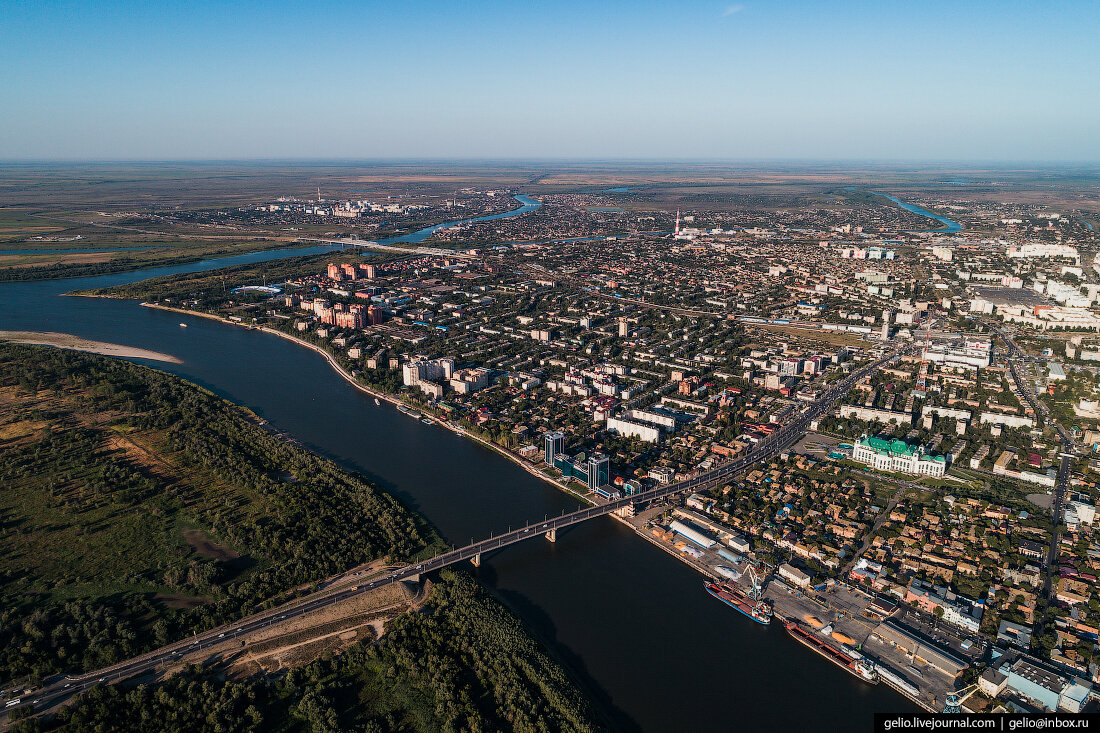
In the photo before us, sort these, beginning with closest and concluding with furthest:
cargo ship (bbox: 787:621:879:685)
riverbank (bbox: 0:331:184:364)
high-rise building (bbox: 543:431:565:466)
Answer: cargo ship (bbox: 787:621:879:685) < high-rise building (bbox: 543:431:565:466) < riverbank (bbox: 0:331:184:364)

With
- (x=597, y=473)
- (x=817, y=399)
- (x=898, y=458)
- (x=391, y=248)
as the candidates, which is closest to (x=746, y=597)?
(x=597, y=473)

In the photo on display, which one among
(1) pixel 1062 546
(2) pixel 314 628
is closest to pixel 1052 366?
(1) pixel 1062 546

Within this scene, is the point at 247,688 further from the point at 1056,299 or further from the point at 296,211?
the point at 296,211

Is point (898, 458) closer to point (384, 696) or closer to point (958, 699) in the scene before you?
point (958, 699)

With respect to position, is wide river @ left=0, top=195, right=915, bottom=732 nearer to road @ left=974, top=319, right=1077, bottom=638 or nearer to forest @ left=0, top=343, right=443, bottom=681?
forest @ left=0, top=343, right=443, bottom=681

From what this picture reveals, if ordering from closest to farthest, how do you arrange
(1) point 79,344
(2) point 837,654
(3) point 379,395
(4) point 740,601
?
(2) point 837,654 < (4) point 740,601 < (3) point 379,395 < (1) point 79,344

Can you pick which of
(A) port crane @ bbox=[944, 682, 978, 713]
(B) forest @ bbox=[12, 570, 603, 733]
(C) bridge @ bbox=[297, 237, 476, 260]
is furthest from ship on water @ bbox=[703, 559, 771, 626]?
(C) bridge @ bbox=[297, 237, 476, 260]
